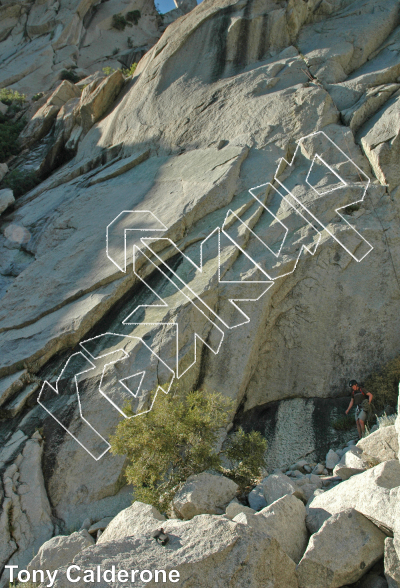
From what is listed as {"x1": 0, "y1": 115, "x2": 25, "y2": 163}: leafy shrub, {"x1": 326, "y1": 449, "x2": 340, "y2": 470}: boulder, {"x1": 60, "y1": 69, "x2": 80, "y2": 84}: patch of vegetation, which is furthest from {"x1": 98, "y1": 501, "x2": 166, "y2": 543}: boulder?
{"x1": 60, "y1": 69, "x2": 80, "y2": 84}: patch of vegetation

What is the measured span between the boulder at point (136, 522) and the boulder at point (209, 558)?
667 mm

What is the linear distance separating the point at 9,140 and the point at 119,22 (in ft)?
54.1

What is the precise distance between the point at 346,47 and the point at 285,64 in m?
1.89

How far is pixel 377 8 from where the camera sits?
581 inches

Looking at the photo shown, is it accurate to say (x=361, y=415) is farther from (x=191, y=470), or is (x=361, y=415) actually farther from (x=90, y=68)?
(x=90, y=68)

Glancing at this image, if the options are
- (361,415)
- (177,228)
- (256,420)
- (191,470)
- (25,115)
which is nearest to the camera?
(191,470)

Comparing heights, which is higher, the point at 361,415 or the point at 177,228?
the point at 177,228

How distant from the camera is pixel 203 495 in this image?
6.11 meters

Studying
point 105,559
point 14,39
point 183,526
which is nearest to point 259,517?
point 183,526

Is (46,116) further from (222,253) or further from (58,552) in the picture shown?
(58,552)

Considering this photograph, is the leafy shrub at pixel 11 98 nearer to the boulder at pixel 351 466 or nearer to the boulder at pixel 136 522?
the boulder at pixel 136 522

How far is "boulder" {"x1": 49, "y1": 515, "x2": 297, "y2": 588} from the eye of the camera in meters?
4.48

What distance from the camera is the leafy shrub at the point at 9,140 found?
19.8 metres

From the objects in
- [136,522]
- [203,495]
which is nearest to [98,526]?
[136,522]
